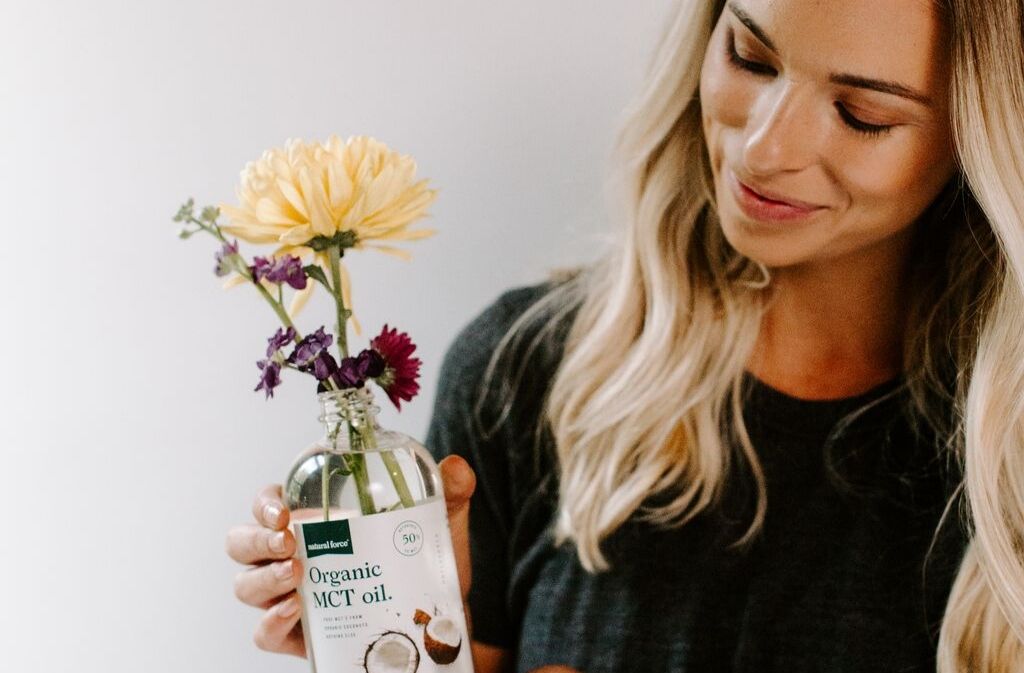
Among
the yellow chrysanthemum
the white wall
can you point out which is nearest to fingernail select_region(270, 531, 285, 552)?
the yellow chrysanthemum

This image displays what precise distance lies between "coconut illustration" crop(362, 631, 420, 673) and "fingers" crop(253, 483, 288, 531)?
0.42 feet

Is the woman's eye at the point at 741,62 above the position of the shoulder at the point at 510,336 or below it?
above

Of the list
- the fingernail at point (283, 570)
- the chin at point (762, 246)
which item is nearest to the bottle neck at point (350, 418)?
the fingernail at point (283, 570)

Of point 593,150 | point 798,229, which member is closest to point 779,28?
point 798,229

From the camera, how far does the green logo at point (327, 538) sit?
71 cm

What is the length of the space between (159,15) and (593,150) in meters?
0.47

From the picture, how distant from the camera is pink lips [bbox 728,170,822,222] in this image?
3.06 ft

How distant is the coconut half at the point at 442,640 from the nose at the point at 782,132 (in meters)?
0.46

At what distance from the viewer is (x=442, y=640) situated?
0.74 metres

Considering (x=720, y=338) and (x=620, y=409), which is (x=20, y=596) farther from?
(x=720, y=338)

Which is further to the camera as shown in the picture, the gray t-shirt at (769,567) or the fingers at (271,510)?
the gray t-shirt at (769,567)

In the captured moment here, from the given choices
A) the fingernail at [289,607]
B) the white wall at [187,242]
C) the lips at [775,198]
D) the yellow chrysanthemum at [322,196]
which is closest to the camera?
the yellow chrysanthemum at [322,196]

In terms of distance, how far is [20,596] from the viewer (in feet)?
3.56

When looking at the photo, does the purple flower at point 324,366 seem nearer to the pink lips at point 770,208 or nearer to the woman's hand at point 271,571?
the woman's hand at point 271,571
